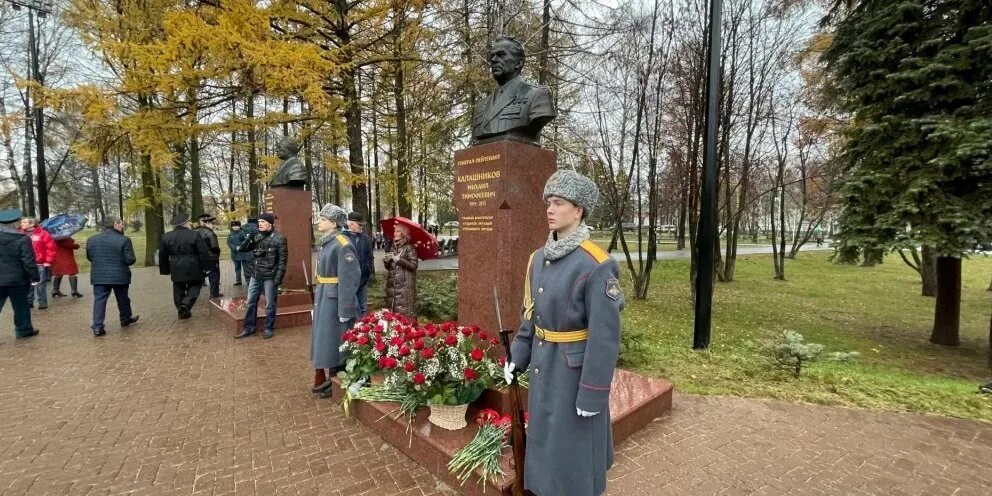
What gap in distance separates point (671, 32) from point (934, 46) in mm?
4815

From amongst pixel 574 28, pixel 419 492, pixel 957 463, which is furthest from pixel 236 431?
pixel 574 28

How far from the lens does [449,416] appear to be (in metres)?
3.43

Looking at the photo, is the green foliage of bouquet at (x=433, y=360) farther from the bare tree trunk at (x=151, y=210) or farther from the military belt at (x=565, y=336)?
the bare tree trunk at (x=151, y=210)

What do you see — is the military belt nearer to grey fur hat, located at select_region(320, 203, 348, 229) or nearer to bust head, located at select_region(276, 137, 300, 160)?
grey fur hat, located at select_region(320, 203, 348, 229)

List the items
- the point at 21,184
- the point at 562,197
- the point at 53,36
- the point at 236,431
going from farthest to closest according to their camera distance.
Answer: the point at 21,184 → the point at 53,36 → the point at 236,431 → the point at 562,197

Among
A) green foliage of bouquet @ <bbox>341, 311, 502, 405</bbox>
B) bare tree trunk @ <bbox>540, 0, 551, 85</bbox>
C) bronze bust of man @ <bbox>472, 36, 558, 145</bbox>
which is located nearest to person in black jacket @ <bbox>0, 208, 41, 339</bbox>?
green foliage of bouquet @ <bbox>341, 311, 502, 405</bbox>

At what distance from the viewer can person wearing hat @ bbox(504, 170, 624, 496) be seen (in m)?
2.06

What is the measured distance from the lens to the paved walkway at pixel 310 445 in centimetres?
317

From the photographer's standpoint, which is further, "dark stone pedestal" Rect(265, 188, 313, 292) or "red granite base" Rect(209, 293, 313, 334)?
"dark stone pedestal" Rect(265, 188, 313, 292)

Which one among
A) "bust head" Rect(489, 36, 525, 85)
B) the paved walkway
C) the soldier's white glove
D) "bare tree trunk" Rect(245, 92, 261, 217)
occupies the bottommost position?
the paved walkway

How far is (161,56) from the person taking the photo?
25.2ft

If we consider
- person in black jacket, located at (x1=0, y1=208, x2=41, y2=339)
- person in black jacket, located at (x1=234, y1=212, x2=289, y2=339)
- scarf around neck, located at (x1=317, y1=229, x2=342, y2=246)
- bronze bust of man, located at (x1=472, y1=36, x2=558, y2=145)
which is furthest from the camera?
person in black jacket, located at (x1=234, y1=212, x2=289, y2=339)

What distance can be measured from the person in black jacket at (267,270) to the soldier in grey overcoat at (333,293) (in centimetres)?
289

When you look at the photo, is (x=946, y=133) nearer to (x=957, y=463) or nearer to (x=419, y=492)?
(x=957, y=463)
